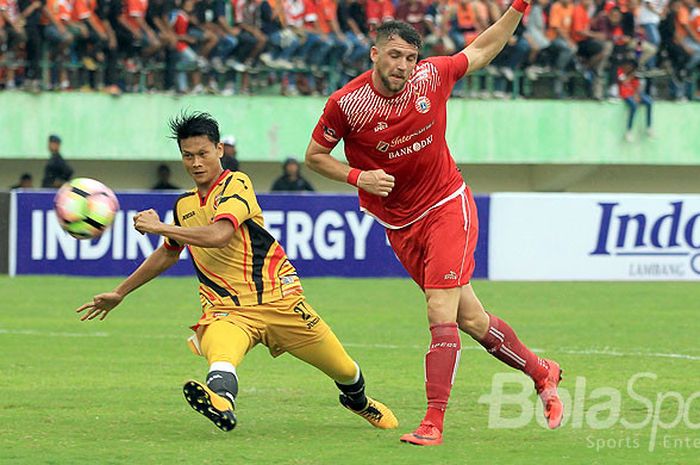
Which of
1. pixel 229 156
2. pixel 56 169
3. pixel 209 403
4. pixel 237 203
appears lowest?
pixel 56 169

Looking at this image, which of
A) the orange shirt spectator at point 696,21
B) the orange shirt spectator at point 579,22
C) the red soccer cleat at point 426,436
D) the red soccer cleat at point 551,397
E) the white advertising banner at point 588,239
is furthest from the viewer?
the orange shirt spectator at point 696,21

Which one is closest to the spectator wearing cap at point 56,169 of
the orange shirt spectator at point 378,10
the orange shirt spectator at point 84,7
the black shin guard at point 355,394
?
the orange shirt spectator at point 84,7

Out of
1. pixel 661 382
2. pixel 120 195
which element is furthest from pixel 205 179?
pixel 120 195

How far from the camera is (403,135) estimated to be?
8.06 metres

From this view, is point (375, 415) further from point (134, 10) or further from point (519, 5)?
point (134, 10)

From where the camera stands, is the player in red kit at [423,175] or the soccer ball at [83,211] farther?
the soccer ball at [83,211]

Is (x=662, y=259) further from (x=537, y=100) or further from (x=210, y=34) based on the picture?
(x=210, y=34)

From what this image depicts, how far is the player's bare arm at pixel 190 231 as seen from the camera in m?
7.35

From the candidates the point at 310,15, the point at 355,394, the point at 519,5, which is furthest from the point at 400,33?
the point at 310,15

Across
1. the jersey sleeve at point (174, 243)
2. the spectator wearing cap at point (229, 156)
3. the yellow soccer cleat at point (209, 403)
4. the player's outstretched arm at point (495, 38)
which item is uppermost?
the player's outstretched arm at point (495, 38)

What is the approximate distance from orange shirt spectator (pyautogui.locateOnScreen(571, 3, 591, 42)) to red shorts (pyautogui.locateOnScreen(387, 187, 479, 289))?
18.8 meters

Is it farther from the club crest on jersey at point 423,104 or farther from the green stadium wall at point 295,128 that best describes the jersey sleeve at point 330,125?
the green stadium wall at point 295,128

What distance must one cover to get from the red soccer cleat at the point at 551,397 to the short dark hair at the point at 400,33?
218cm

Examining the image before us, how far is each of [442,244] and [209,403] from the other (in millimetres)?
1777
